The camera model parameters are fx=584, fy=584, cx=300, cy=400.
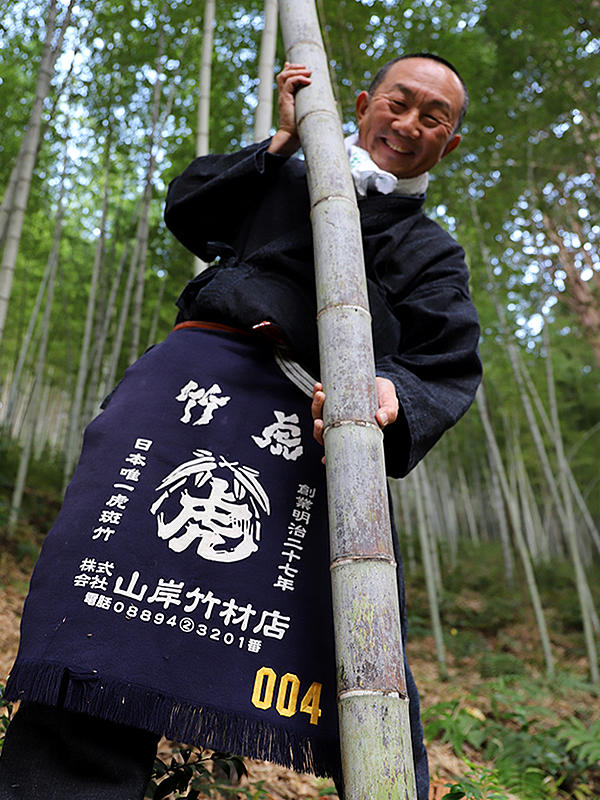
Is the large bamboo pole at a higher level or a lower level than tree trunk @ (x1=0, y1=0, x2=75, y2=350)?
lower

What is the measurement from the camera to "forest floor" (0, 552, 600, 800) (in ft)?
8.14

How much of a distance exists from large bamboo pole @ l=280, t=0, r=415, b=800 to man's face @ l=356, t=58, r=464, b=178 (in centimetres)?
22

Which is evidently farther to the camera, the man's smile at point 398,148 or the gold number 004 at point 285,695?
the man's smile at point 398,148

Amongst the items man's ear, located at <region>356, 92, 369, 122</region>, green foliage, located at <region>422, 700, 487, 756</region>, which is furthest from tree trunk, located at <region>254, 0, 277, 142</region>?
green foliage, located at <region>422, 700, 487, 756</region>

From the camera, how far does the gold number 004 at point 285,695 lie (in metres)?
0.94

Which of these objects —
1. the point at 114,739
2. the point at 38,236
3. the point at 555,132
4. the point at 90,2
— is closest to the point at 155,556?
the point at 114,739

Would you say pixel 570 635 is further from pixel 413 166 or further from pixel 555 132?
pixel 413 166

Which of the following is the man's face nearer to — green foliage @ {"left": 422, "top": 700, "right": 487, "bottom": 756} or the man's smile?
the man's smile

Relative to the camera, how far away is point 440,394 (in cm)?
116

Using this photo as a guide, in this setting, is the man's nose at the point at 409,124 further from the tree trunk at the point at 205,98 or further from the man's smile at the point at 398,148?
the tree trunk at the point at 205,98

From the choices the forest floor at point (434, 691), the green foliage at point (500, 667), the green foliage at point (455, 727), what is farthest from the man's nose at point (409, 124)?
the green foliage at point (500, 667)

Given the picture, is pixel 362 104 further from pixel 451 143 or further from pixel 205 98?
pixel 205 98

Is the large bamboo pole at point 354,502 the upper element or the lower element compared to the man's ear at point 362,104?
lower

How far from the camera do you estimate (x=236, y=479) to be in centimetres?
112
